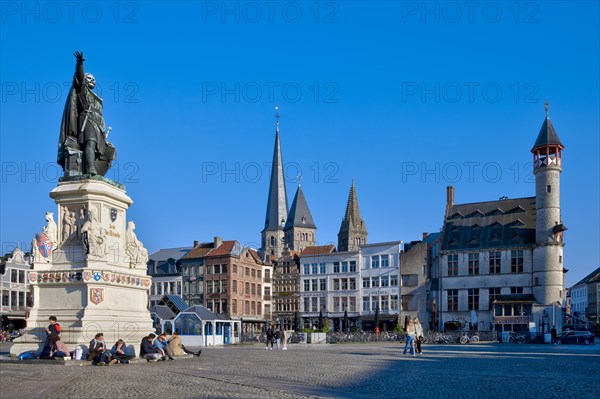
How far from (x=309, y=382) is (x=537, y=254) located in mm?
51559

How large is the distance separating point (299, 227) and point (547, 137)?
7156cm

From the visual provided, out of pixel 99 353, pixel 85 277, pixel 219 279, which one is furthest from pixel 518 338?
pixel 99 353

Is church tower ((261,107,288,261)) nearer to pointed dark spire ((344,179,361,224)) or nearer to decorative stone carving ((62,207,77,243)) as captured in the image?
pointed dark spire ((344,179,361,224))

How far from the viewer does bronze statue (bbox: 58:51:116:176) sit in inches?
755

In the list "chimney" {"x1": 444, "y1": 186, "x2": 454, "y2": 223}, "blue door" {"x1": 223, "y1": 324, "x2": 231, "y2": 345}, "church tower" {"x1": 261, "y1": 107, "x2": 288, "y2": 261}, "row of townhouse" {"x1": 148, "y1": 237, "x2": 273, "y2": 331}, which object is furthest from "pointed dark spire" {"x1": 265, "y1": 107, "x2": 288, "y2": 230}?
"blue door" {"x1": 223, "y1": 324, "x2": 231, "y2": 345}

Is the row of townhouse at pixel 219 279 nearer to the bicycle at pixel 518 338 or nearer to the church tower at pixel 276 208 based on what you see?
the bicycle at pixel 518 338

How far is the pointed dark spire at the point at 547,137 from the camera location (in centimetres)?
6031

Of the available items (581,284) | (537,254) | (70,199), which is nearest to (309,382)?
(70,199)

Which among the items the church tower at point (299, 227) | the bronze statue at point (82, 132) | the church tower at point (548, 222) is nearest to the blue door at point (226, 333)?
the church tower at point (548, 222)

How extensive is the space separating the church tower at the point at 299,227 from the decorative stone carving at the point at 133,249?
105358 mm

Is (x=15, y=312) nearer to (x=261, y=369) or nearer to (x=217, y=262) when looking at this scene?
(x=217, y=262)

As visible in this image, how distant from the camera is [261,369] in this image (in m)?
16.5

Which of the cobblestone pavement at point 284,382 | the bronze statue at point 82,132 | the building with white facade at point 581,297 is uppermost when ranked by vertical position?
the bronze statue at point 82,132

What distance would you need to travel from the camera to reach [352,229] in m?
124
